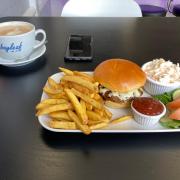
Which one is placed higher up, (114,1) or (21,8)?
(114,1)

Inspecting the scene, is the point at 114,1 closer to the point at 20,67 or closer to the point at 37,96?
the point at 20,67

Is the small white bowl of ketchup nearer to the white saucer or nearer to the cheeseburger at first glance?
the cheeseburger

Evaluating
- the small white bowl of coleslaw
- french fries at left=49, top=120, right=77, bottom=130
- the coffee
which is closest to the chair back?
the coffee

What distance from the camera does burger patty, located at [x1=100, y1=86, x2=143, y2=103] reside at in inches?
29.8

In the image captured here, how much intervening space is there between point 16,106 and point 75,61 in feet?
1.05

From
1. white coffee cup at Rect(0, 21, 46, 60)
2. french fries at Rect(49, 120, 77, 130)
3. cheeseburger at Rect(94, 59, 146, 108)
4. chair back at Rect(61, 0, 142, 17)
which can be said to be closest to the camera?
french fries at Rect(49, 120, 77, 130)

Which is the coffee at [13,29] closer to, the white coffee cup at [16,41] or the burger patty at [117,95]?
the white coffee cup at [16,41]

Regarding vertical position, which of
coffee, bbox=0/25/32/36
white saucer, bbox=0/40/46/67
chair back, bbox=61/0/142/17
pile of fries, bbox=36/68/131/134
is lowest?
chair back, bbox=61/0/142/17

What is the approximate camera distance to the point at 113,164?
1.97 feet

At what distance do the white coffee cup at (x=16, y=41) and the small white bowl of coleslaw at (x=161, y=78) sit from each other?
0.39 metres

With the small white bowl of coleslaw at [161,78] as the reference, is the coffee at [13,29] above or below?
→ above

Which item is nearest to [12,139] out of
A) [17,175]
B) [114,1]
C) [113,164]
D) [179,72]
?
[17,175]

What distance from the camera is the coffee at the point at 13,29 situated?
97 cm

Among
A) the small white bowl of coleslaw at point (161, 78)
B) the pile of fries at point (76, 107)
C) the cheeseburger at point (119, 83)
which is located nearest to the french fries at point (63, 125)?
the pile of fries at point (76, 107)
